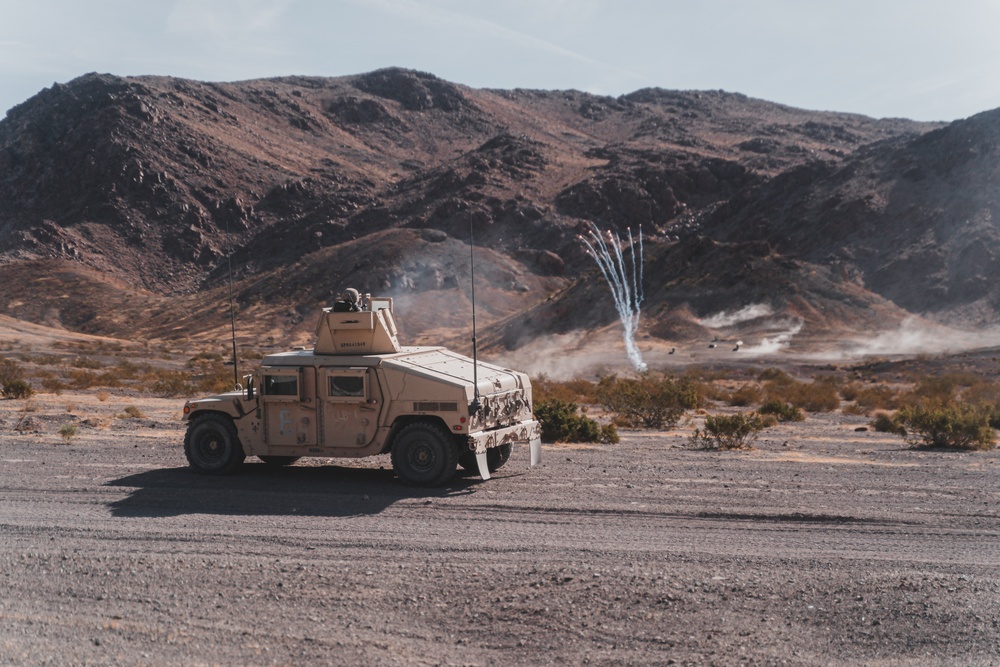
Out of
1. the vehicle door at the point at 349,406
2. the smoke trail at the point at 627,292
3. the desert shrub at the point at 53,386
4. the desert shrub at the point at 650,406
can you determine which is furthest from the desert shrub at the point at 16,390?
the smoke trail at the point at 627,292

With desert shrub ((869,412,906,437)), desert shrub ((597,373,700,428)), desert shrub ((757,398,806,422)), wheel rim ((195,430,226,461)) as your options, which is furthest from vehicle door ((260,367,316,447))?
desert shrub ((757,398,806,422))

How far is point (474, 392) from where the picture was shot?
12.4 metres

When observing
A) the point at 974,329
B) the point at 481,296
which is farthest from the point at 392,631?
the point at 481,296

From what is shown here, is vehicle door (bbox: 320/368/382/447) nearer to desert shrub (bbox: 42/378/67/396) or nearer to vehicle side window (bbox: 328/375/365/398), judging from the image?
vehicle side window (bbox: 328/375/365/398)

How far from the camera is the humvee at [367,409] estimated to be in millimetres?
12492

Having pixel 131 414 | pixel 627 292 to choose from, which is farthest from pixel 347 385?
pixel 627 292

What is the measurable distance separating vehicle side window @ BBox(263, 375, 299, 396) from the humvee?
0.01m

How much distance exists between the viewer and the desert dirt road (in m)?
6.90

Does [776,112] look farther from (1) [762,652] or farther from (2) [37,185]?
(1) [762,652]

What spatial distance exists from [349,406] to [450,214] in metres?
87.7

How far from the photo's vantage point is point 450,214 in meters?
99.4

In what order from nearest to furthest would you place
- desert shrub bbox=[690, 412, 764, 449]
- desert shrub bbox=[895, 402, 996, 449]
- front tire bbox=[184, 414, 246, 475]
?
front tire bbox=[184, 414, 246, 475], desert shrub bbox=[895, 402, 996, 449], desert shrub bbox=[690, 412, 764, 449]

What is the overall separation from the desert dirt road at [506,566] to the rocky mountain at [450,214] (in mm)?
45588

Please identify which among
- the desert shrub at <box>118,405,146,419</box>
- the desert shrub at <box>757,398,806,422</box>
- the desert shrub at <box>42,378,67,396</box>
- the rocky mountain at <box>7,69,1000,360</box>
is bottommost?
the desert shrub at <box>757,398,806,422</box>
